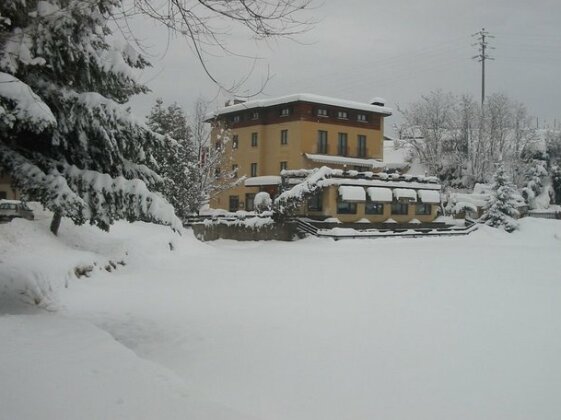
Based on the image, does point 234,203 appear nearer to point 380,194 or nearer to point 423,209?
point 423,209

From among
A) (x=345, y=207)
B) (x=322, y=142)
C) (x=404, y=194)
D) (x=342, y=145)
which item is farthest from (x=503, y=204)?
(x=322, y=142)

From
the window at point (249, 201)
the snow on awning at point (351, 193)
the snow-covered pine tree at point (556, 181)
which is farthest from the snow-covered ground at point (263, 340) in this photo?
the snow-covered pine tree at point (556, 181)

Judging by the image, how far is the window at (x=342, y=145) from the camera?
46.9 m

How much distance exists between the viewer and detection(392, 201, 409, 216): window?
38.8 meters

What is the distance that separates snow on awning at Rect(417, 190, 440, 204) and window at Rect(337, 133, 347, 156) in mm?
10024

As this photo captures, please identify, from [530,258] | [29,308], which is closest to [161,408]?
[29,308]

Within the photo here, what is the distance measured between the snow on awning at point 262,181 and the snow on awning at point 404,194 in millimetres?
10468

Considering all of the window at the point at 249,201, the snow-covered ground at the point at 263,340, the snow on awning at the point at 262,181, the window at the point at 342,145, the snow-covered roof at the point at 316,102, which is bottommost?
the snow-covered ground at the point at 263,340

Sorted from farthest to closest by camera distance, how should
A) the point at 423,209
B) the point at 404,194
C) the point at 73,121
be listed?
the point at 423,209, the point at 404,194, the point at 73,121

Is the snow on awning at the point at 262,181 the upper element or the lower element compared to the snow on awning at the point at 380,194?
upper

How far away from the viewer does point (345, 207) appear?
1412 inches

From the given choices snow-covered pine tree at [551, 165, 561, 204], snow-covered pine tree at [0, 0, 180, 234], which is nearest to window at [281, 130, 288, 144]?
snow-covered pine tree at [551, 165, 561, 204]

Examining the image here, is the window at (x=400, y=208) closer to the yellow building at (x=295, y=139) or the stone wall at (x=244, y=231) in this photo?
the yellow building at (x=295, y=139)

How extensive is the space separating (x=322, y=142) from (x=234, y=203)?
33.1 ft
